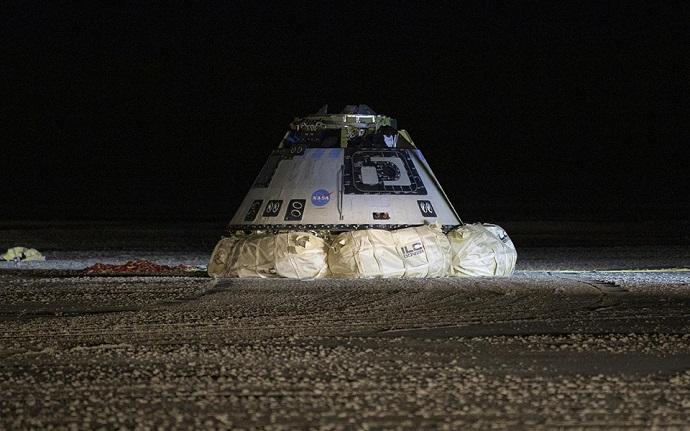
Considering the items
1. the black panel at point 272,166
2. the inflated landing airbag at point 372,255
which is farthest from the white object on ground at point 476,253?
the black panel at point 272,166

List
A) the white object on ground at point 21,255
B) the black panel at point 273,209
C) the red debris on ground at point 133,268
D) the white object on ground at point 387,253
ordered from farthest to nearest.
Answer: the white object on ground at point 21,255 < the red debris on ground at point 133,268 < the black panel at point 273,209 < the white object on ground at point 387,253

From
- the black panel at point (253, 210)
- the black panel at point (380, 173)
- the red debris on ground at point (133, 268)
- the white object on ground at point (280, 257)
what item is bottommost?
the red debris on ground at point (133, 268)

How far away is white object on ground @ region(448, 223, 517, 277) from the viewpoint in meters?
18.2

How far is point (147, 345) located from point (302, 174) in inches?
296

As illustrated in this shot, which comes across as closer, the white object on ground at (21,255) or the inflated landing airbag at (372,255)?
the inflated landing airbag at (372,255)

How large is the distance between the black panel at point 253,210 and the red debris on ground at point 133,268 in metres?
1.79

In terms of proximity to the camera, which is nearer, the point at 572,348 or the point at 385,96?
the point at 572,348

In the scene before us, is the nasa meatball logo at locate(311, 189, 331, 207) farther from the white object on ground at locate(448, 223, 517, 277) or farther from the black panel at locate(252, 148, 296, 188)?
the white object on ground at locate(448, 223, 517, 277)

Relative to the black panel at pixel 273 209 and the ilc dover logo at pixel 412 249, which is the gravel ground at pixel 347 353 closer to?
the ilc dover logo at pixel 412 249

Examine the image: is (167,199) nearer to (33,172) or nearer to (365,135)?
(33,172)

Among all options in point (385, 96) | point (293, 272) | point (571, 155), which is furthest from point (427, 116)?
point (293, 272)

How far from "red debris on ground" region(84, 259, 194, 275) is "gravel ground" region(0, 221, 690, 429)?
996 mm

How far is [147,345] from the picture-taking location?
1185 centimetres

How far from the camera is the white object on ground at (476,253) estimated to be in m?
18.2
